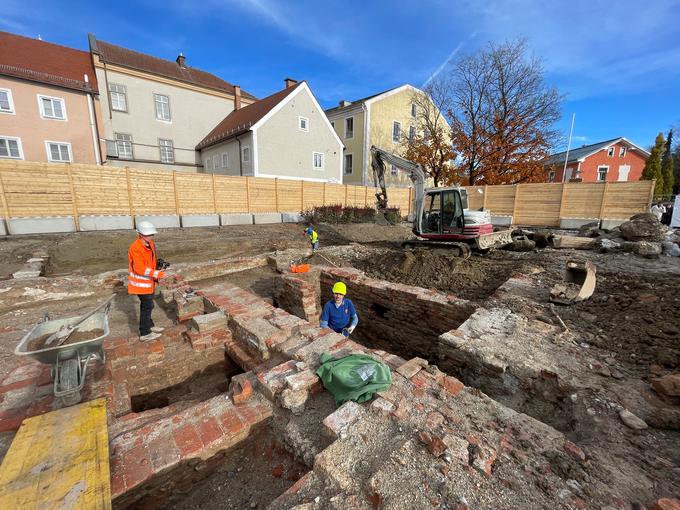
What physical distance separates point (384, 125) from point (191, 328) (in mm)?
24307

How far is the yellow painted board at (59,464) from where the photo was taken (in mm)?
1449

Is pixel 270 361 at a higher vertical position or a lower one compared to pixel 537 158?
lower

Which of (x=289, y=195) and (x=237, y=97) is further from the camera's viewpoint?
(x=237, y=97)

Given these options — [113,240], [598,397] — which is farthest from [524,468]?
[113,240]

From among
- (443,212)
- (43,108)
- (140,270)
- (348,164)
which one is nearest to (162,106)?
(43,108)

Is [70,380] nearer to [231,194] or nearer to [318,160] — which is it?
[231,194]

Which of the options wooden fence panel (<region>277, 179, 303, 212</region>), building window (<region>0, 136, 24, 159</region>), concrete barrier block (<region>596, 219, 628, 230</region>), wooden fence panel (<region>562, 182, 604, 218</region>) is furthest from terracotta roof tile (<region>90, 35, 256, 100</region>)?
concrete barrier block (<region>596, 219, 628, 230</region>)

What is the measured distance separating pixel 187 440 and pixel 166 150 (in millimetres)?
24298

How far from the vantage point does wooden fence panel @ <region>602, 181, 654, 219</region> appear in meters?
12.8

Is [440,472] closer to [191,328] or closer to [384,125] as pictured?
[191,328]

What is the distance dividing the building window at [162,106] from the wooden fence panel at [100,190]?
39.8ft

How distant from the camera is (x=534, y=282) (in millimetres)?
5477

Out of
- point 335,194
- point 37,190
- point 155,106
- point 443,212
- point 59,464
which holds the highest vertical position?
point 155,106

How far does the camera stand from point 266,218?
50.3 ft
